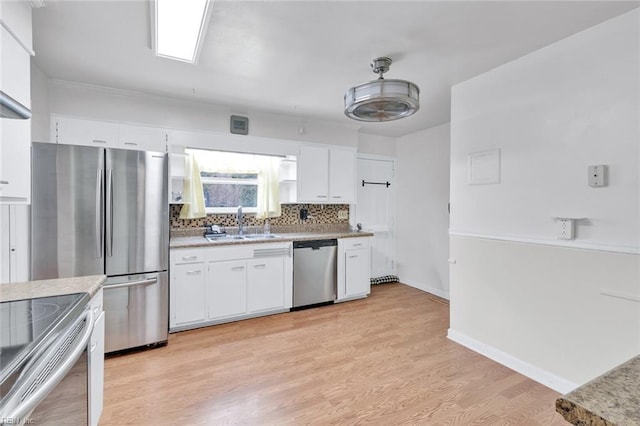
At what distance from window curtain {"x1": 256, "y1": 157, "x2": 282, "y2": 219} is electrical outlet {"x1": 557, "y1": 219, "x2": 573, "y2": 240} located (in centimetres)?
293

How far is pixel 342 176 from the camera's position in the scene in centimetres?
424

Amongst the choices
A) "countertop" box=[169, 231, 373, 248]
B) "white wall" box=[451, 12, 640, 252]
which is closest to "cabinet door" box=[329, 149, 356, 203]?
"countertop" box=[169, 231, 373, 248]

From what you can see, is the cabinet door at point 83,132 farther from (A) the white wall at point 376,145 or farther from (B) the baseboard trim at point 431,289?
(B) the baseboard trim at point 431,289

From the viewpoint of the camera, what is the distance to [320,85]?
289 centimetres

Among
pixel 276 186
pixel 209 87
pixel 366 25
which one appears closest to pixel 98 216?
pixel 209 87

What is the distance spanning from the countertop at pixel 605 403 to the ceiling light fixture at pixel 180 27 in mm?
2159

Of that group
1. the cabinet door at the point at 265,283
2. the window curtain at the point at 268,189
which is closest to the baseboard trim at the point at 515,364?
the cabinet door at the point at 265,283

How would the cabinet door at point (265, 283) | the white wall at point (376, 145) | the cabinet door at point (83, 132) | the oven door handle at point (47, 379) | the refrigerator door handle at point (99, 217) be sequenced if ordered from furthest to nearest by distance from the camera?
the white wall at point (376, 145), the cabinet door at point (265, 283), the cabinet door at point (83, 132), the refrigerator door handle at point (99, 217), the oven door handle at point (47, 379)

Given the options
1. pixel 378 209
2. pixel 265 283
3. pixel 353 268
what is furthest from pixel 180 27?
pixel 378 209

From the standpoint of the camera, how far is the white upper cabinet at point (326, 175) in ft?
13.1

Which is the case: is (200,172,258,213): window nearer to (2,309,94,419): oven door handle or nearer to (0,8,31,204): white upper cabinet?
(0,8,31,204): white upper cabinet

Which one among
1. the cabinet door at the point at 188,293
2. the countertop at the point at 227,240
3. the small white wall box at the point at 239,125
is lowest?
the cabinet door at the point at 188,293

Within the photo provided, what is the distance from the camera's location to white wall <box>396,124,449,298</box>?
4.17 meters

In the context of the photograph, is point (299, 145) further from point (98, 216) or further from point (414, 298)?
point (414, 298)
